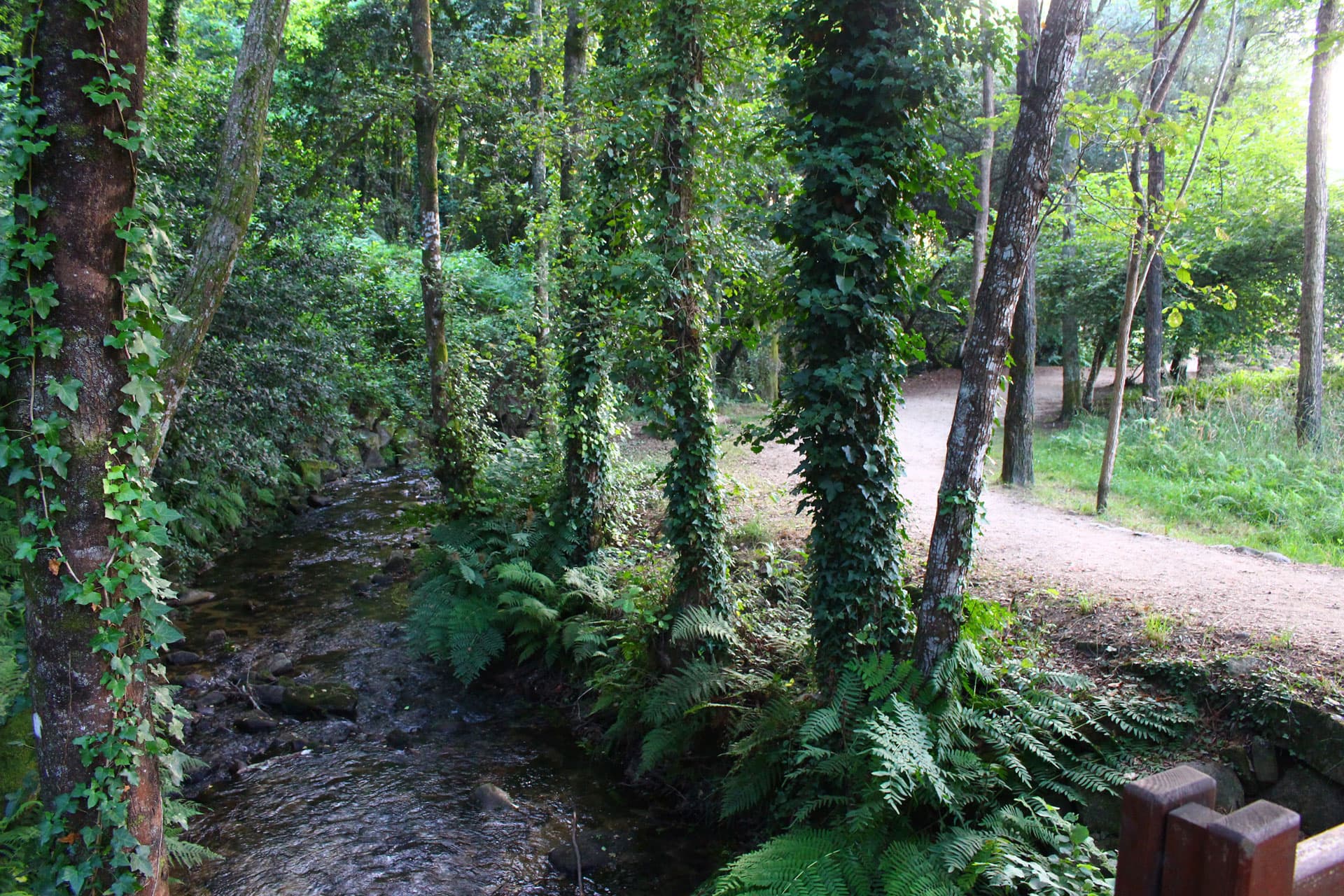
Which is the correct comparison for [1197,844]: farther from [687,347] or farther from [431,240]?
[431,240]

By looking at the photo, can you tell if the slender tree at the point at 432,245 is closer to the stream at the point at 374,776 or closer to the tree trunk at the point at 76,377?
the stream at the point at 374,776

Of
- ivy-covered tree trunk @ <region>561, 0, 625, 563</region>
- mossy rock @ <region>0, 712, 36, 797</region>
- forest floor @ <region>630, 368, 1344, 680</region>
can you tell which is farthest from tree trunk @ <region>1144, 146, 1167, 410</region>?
mossy rock @ <region>0, 712, 36, 797</region>

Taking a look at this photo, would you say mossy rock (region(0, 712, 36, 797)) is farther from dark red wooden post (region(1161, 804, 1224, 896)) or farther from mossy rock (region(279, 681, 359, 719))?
dark red wooden post (region(1161, 804, 1224, 896))

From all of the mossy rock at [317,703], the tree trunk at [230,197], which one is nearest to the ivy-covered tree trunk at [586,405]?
the mossy rock at [317,703]

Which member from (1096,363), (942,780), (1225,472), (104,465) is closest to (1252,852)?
(942,780)

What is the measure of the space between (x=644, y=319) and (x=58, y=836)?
464 centimetres

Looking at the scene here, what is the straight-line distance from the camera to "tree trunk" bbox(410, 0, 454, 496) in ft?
31.5

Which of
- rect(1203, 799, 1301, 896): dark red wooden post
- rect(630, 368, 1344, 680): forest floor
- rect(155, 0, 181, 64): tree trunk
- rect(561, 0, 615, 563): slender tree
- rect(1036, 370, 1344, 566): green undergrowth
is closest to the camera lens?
rect(1203, 799, 1301, 896): dark red wooden post

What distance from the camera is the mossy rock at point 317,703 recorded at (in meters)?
7.23

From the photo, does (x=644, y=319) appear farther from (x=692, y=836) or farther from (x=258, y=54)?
(x=692, y=836)

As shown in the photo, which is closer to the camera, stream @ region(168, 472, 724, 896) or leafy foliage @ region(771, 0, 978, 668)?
leafy foliage @ region(771, 0, 978, 668)

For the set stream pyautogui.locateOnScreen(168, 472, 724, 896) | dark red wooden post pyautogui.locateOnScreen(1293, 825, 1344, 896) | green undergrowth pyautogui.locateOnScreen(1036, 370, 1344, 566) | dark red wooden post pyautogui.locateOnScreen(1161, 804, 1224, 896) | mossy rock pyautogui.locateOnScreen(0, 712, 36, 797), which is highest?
dark red wooden post pyautogui.locateOnScreen(1161, 804, 1224, 896)

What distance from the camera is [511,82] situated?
10773 mm

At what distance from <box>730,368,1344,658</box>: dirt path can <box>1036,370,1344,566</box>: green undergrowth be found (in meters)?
0.62
